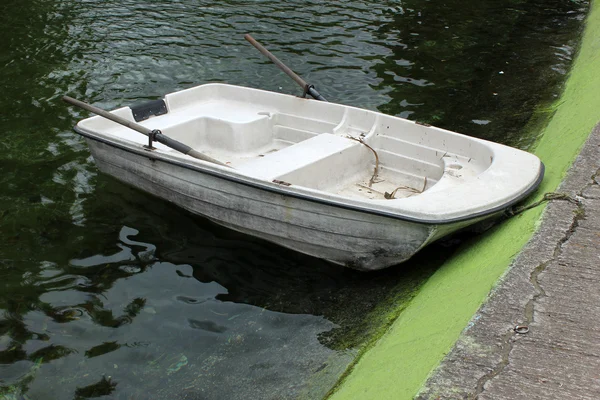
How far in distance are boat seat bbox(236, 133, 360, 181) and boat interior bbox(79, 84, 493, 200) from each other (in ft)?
0.04

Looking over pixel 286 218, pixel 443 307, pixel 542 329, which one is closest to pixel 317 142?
pixel 286 218

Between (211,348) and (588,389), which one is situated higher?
(588,389)

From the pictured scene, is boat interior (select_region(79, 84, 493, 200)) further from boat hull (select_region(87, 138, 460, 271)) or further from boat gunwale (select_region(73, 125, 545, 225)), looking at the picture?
boat hull (select_region(87, 138, 460, 271))

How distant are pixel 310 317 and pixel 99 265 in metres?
2.44

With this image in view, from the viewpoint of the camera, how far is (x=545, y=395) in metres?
3.70

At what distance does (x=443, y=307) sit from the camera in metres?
4.94

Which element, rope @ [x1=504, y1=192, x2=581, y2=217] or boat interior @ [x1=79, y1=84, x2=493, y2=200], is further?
boat interior @ [x1=79, y1=84, x2=493, y2=200]

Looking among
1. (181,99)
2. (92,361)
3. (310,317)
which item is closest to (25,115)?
(181,99)

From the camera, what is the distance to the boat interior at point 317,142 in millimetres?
7039

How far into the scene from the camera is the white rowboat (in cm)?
593

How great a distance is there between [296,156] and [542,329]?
12.1ft

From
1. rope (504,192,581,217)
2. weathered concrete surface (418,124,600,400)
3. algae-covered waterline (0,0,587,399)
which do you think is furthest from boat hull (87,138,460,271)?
weathered concrete surface (418,124,600,400)

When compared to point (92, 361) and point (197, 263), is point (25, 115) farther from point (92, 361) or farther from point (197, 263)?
point (92, 361)

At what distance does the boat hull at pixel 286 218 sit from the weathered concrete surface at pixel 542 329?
0.92 m
